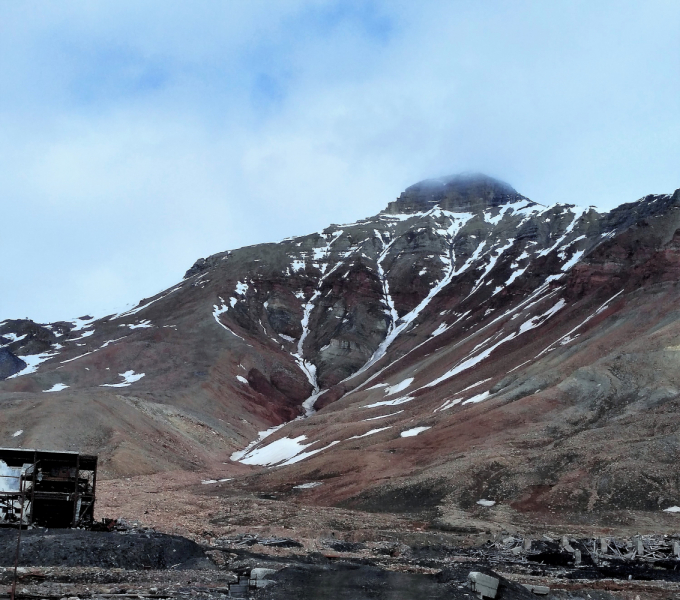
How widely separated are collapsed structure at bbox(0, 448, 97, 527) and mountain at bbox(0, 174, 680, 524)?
1923cm

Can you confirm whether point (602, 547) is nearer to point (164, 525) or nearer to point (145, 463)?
point (164, 525)

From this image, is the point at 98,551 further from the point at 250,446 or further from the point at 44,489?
the point at 250,446

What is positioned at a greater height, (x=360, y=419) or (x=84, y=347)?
(x=84, y=347)

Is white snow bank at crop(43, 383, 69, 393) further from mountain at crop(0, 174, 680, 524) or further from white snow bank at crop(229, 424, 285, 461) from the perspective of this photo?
white snow bank at crop(229, 424, 285, 461)

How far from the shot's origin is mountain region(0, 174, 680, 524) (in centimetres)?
4416

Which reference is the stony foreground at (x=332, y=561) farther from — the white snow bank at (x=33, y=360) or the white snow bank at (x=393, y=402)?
the white snow bank at (x=33, y=360)

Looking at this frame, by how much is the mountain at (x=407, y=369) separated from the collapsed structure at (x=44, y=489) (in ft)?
63.1

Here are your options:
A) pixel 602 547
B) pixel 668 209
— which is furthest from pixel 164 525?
pixel 668 209

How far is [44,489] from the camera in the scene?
2897cm

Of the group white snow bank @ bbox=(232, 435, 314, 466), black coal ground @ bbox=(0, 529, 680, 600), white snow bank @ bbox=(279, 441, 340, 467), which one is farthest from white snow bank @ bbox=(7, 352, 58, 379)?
black coal ground @ bbox=(0, 529, 680, 600)

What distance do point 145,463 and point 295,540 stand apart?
32.0m

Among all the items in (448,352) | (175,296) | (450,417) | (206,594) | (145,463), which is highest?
(175,296)

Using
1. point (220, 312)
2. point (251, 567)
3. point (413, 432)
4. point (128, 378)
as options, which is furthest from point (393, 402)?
point (220, 312)

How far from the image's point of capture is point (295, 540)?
31.8 metres
